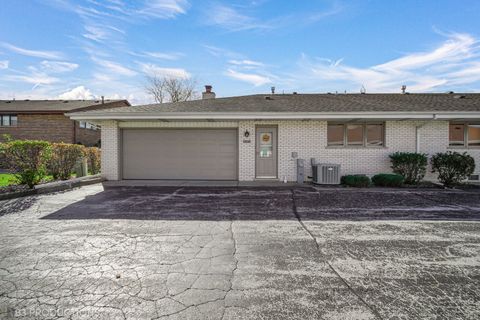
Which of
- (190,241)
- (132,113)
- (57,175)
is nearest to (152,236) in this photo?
(190,241)

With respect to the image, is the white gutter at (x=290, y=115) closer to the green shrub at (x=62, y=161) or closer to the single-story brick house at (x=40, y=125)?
the green shrub at (x=62, y=161)

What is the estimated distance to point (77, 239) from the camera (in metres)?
4.41

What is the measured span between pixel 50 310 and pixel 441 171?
1248 centimetres

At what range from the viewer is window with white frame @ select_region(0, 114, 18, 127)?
72.6 feet

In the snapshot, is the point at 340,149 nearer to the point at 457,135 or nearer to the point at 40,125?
the point at 457,135

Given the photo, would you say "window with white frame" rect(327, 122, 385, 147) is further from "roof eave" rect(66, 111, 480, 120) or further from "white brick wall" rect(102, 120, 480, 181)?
"roof eave" rect(66, 111, 480, 120)

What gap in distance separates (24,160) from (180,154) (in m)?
5.45

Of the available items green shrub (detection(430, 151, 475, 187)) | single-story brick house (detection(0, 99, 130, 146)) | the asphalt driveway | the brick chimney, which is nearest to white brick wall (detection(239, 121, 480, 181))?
green shrub (detection(430, 151, 475, 187))

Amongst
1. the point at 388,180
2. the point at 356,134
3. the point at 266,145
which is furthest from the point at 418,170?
the point at 266,145

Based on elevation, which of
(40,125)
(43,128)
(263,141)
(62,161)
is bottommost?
(62,161)

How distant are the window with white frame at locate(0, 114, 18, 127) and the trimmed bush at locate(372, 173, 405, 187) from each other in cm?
2803

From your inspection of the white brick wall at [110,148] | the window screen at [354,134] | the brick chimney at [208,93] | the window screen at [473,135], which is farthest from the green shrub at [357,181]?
the brick chimney at [208,93]

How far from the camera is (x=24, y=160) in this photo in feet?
28.8

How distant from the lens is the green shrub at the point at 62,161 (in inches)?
418
